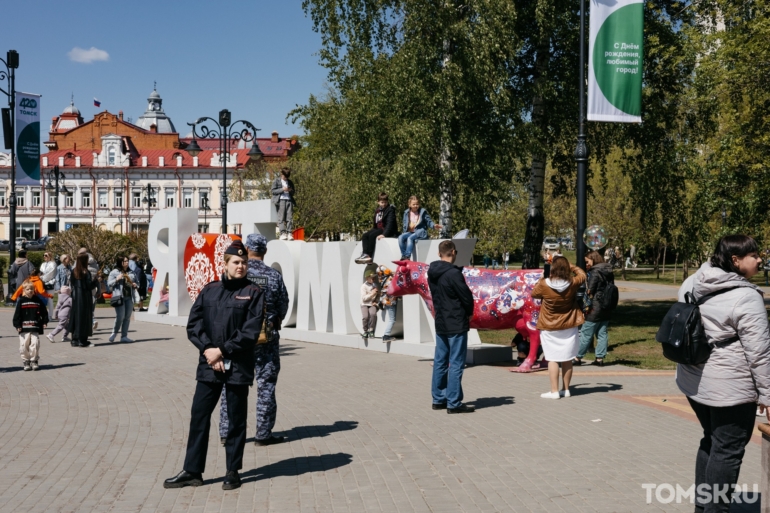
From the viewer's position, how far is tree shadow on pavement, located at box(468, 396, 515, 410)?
1034 centimetres

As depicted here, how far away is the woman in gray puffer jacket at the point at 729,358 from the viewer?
5.23m

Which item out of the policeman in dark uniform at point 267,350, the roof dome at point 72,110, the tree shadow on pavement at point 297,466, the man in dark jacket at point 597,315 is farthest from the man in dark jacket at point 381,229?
the roof dome at point 72,110

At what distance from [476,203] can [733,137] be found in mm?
6377

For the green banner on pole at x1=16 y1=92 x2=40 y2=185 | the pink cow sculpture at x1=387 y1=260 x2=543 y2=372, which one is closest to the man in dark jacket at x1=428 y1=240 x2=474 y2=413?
the pink cow sculpture at x1=387 y1=260 x2=543 y2=372

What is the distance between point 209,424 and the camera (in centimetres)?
674

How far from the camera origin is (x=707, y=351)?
5.41 metres

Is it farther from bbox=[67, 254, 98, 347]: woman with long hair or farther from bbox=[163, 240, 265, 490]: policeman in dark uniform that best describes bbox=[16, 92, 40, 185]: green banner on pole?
bbox=[163, 240, 265, 490]: policeman in dark uniform

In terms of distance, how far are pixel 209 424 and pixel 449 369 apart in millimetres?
3828

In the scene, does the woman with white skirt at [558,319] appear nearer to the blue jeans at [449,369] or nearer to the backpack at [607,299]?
the blue jeans at [449,369]

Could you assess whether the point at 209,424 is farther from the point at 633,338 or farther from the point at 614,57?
the point at 633,338

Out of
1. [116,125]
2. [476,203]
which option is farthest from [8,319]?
[116,125]

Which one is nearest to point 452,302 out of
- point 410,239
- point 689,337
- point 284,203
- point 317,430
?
point 317,430

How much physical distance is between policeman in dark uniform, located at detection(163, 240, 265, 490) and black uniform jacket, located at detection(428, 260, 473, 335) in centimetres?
347

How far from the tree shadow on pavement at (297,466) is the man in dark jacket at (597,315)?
6952 millimetres
